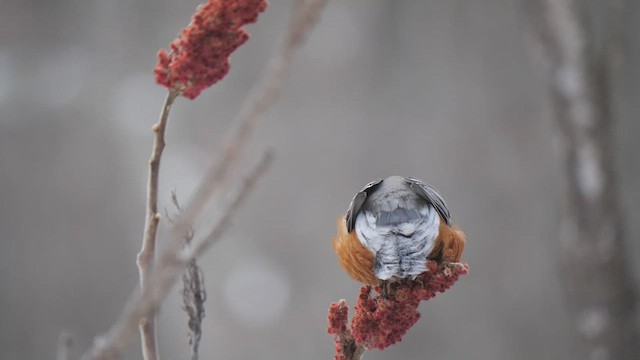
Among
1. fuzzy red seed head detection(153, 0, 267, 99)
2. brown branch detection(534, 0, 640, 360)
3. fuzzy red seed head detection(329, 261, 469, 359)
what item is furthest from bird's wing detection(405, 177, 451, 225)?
brown branch detection(534, 0, 640, 360)

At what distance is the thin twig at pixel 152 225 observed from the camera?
377 millimetres

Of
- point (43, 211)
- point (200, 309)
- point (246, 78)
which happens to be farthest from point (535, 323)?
point (200, 309)

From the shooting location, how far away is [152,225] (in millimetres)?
377

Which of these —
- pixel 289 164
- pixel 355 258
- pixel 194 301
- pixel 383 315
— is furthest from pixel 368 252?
pixel 289 164

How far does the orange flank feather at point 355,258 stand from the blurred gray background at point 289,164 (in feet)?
4.90

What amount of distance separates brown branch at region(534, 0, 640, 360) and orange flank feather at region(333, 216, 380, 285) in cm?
100

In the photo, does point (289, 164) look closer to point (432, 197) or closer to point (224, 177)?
point (432, 197)

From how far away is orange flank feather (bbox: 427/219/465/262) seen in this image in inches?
25.9

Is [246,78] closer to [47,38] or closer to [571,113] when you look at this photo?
[47,38]

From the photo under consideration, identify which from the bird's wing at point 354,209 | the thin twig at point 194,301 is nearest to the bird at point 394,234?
the bird's wing at point 354,209

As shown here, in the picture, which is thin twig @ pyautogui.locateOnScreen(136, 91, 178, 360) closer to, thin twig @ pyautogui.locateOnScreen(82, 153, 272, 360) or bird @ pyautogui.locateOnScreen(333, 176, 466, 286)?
thin twig @ pyautogui.locateOnScreen(82, 153, 272, 360)

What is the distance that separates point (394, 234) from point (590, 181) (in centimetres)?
106

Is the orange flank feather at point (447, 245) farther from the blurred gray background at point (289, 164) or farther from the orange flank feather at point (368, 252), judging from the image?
the blurred gray background at point (289, 164)

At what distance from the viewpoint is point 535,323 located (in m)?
2.09
